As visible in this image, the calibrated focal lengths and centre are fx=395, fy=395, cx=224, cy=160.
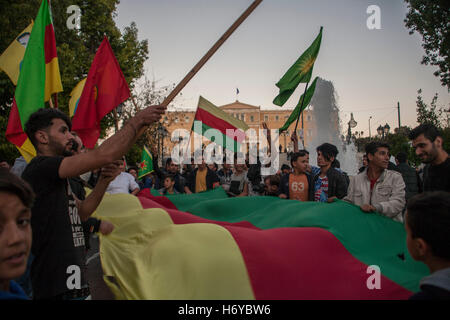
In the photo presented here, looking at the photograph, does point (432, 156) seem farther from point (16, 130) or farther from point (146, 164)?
point (146, 164)

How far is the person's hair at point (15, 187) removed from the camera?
153 centimetres

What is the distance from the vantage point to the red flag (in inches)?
205

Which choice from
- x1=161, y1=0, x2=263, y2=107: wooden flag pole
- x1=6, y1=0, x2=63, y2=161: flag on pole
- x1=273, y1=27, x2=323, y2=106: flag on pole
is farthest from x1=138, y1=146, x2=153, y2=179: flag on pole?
x1=161, y1=0, x2=263, y2=107: wooden flag pole

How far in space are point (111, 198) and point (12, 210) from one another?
4811mm

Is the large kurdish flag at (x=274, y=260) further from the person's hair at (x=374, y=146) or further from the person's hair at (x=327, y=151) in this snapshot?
the person's hair at (x=327, y=151)

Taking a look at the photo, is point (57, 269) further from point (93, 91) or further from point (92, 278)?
point (92, 278)

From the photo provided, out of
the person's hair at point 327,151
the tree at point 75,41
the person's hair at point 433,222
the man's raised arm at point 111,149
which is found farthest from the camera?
the tree at point 75,41

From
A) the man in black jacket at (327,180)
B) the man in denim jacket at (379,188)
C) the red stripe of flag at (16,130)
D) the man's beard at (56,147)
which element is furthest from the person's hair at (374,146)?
the red stripe of flag at (16,130)

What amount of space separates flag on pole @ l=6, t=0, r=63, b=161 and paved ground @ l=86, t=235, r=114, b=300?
1.99m

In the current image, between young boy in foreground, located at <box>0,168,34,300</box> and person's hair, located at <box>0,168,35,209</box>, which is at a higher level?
person's hair, located at <box>0,168,35,209</box>

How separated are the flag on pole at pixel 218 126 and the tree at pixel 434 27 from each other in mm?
15642

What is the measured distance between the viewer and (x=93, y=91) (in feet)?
18.2

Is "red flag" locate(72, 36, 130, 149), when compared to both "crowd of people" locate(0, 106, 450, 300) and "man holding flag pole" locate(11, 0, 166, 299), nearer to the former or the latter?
"crowd of people" locate(0, 106, 450, 300)

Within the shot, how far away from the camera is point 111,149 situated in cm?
226
